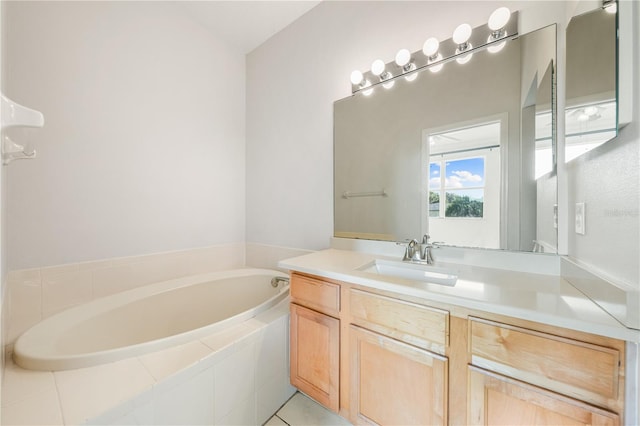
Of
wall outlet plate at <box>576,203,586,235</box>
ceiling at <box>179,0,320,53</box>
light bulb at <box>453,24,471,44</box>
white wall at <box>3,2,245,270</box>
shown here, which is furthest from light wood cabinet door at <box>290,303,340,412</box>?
ceiling at <box>179,0,320,53</box>

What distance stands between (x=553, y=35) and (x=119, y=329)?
272 centimetres

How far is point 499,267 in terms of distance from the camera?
120 cm

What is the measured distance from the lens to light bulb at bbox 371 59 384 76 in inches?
61.5

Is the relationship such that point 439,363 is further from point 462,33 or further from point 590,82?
point 462,33

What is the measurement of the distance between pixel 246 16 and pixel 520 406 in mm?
2857

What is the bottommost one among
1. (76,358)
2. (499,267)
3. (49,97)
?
(76,358)

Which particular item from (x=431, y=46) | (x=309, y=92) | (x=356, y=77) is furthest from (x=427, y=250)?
(x=309, y=92)

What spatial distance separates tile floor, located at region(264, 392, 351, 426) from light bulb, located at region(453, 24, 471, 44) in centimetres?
214

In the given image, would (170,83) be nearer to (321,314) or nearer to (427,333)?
(321,314)

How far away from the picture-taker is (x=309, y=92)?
1992 mm

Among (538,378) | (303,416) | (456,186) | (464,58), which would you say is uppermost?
(464,58)

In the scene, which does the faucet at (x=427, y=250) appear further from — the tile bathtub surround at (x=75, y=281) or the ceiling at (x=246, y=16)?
the ceiling at (x=246, y=16)

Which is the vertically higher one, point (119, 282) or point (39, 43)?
point (39, 43)

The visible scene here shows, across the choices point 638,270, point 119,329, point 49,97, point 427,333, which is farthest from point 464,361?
point 49,97
